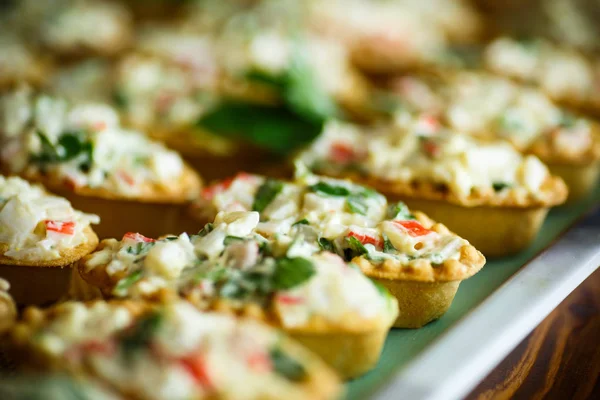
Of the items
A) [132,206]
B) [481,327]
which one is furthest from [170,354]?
[132,206]

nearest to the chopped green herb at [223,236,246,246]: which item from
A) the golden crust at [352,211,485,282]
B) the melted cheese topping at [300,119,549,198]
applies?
the golden crust at [352,211,485,282]

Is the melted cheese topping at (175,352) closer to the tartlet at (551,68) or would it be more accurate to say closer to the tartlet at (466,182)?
the tartlet at (466,182)

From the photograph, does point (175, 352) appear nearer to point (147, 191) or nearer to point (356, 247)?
point (356, 247)

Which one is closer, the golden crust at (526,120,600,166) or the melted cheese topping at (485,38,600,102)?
the golden crust at (526,120,600,166)

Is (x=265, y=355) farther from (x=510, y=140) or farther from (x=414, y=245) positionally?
(x=510, y=140)

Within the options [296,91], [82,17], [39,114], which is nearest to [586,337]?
[296,91]

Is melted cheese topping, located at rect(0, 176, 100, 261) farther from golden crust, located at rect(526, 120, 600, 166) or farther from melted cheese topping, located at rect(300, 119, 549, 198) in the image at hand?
golden crust, located at rect(526, 120, 600, 166)
